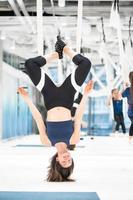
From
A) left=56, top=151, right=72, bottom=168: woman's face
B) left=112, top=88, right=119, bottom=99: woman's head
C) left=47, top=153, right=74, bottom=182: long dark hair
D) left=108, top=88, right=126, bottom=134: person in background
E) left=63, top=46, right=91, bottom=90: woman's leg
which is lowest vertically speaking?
left=47, top=153, right=74, bottom=182: long dark hair

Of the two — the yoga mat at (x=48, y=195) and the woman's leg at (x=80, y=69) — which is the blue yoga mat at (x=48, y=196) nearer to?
the yoga mat at (x=48, y=195)

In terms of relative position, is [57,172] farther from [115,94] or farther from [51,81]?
[115,94]

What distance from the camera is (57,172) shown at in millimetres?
4430

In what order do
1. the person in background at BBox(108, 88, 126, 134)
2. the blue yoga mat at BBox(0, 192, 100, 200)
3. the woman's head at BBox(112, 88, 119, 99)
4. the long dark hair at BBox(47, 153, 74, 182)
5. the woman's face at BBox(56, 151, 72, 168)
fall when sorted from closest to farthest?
the blue yoga mat at BBox(0, 192, 100, 200) < the woman's face at BBox(56, 151, 72, 168) < the long dark hair at BBox(47, 153, 74, 182) < the woman's head at BBox(112, 88, 119, 99) < the person in background at BBox(108, 88, 126, 134)

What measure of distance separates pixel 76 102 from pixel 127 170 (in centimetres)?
265

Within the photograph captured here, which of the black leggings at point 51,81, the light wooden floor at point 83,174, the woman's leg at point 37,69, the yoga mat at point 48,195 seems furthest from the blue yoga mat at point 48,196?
the woman's leg at point 37,69

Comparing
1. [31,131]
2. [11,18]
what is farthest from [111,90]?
[31,131]

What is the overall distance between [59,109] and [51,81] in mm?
322

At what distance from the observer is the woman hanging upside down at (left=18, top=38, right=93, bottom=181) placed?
4.24 meters

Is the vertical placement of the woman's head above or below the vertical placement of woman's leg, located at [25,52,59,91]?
below

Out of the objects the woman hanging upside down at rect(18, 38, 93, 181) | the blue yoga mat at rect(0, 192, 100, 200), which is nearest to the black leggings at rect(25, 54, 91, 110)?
the woman hanging upside down at rect(18, 38, 93, 181)

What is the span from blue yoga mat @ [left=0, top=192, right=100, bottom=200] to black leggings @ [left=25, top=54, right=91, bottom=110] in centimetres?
105

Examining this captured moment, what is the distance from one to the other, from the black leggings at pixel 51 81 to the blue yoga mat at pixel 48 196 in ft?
3.43

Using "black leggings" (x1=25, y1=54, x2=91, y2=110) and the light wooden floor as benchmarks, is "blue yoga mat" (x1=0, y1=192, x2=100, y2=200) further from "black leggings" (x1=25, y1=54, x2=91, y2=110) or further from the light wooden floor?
"black leggings" (x1=25, y1=54, x2=91, y2=110)
